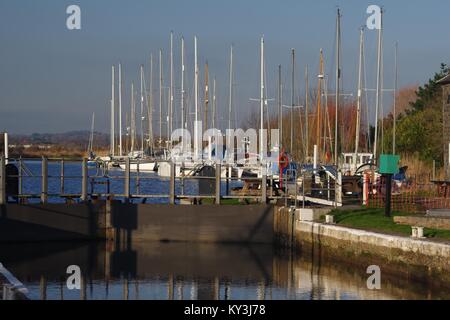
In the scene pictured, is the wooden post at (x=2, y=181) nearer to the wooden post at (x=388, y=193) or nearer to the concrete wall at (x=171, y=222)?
the concrete wall at (x=171, y=222)

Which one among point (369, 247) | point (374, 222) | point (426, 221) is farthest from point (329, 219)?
point (426, 221)

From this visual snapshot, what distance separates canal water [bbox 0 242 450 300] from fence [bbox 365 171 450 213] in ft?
16.6

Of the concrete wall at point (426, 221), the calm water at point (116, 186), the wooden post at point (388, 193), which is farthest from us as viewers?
the calm water at point (116, 186)

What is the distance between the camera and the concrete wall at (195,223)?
113 feet

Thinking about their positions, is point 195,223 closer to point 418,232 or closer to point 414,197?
point 414,197

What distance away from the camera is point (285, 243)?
33.3 m

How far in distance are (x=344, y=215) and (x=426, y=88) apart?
5891 centimetres

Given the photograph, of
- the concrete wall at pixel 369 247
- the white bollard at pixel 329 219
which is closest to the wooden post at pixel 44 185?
the concrete wall at pixel 369 247

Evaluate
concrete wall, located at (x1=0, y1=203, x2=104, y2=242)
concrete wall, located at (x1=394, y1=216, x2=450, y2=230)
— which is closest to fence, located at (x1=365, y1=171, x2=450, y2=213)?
concrete wall, located at (x1=394, y1=216, x2=450, y2=230)

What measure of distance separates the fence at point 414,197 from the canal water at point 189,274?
5062 mm

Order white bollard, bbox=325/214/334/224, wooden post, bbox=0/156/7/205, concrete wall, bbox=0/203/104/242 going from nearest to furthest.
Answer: white bollard, bbox=325/214/334/224 < concrete wall, bbox=0/203/104/242 < wooden post, bbox=0/156/7/205

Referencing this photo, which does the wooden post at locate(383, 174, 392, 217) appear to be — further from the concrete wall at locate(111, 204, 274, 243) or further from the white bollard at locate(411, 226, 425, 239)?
the white bollard at locate(411, 226, 425, 239)

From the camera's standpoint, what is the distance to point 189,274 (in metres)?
28.3

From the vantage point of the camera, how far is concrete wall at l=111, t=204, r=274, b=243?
34312 millimetres
